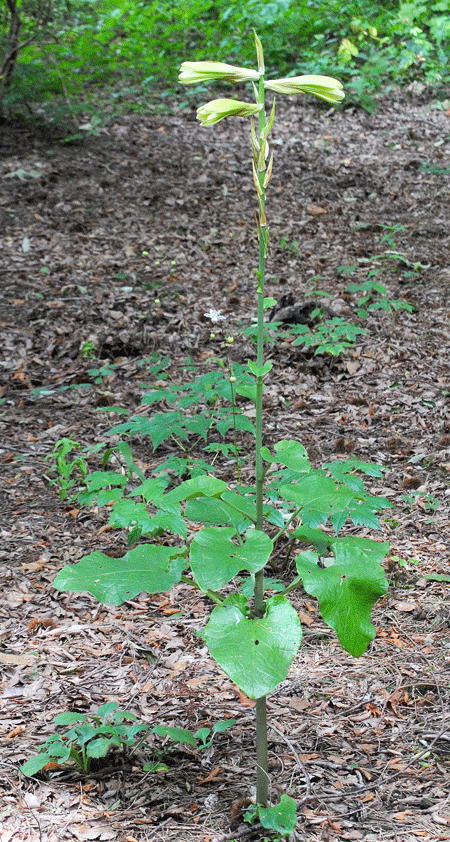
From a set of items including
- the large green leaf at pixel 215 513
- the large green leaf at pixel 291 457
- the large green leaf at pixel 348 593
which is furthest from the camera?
the large green leaf at pixel 291 457

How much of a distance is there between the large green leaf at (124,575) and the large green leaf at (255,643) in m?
0.14

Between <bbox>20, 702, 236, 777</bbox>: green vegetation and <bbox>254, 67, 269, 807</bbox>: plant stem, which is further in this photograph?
<bbox>20, 702, 236, 777</bbox>: green vegetation

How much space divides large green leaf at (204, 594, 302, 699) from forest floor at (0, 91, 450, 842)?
0.64m

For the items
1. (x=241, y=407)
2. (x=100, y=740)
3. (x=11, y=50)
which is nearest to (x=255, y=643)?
(x=100, y=740)

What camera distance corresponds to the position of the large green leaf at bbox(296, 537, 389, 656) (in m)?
1.30

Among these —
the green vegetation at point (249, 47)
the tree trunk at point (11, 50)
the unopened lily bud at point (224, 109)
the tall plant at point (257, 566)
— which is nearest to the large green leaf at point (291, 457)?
the tall plant at point (257, 566)

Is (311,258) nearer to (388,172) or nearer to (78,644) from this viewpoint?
(388,172)

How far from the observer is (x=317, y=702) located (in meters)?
2.00

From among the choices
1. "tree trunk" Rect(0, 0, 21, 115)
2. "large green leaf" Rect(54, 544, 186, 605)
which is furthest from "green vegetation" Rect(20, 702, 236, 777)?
"tree trunk" Rect(0, 0, 21, 115)

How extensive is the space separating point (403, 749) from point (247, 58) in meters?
9.22

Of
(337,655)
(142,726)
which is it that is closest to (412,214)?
(337,655)

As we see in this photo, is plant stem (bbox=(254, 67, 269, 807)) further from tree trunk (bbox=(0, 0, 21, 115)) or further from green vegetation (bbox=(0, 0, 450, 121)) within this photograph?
green vegetation (bbox=(0, 0, 450, 121))

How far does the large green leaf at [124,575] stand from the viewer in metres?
1.33

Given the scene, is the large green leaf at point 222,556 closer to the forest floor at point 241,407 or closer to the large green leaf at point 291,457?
the large green leaf at point 291,457
